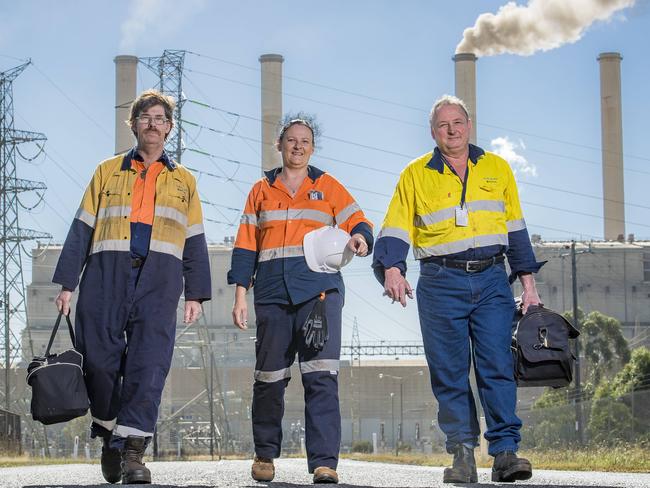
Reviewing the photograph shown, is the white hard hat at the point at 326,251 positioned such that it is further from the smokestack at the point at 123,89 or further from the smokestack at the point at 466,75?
the smokestack at the point at 123,89

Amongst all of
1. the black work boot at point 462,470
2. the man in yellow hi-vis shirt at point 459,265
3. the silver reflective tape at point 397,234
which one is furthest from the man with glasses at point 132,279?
the black work boot at point 462,470

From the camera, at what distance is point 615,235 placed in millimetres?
96688

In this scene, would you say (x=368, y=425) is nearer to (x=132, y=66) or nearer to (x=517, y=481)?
(x=132, y=66)

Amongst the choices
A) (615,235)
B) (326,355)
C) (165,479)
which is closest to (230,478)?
(165,479)

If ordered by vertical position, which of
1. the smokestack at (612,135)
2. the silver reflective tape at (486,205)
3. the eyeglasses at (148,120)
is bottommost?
the silver reflective tape at (486,205)

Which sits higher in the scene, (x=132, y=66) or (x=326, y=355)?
(x=132, y=66)

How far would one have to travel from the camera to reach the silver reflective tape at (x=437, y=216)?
23.2 feet

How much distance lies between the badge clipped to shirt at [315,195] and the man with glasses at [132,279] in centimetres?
61

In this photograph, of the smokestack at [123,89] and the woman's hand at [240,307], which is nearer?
the woman's hand at [240,307]

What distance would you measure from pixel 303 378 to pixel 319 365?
0.39 ft

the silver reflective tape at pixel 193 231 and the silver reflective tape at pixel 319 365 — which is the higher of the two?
the silver reflective tape at pixel 193 231

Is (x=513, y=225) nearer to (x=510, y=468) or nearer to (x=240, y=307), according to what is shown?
(x=510, y=468)

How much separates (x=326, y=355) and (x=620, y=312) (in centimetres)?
9013

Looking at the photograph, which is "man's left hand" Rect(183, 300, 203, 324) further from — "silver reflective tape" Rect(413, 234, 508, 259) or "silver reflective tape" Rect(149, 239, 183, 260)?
"silver reflective tape" Rect(413, 234, 508, 259)
